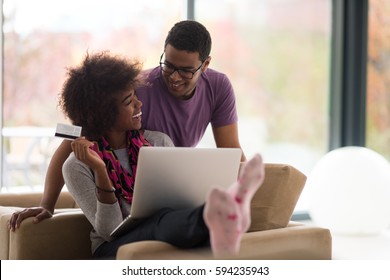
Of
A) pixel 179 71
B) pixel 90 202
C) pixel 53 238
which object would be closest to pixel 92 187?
pixel 90 202

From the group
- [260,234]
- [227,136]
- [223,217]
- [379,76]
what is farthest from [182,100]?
[379,76]

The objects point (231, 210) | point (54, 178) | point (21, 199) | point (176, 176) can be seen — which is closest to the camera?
point (231, 210)

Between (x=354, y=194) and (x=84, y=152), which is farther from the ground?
(x=84, y=152)

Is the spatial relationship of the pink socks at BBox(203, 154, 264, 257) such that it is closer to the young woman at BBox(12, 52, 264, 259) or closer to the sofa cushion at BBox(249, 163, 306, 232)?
the young woman at BBox(12, 52, 264, 259)

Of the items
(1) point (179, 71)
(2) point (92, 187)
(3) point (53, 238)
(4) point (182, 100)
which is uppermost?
(1) point (179, 71)

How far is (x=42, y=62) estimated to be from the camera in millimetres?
5188

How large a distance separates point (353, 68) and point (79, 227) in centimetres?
374

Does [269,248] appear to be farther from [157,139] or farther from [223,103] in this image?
[223,103]

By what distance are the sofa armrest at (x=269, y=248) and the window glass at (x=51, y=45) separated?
2854mm

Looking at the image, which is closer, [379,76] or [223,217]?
[223,217]

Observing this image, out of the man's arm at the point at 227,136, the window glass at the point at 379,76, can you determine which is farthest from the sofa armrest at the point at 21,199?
the window glass at the point at 379,76

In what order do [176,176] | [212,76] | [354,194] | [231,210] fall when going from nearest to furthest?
[231,210]
[176,176]
[212,76]
[354,194]

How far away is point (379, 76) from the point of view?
18.9 feet

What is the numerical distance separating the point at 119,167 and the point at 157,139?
10.3 inches
